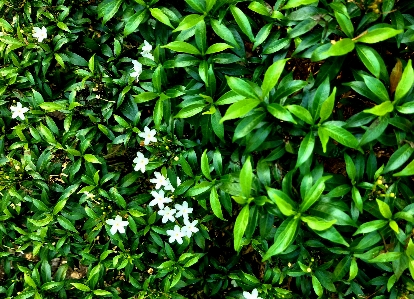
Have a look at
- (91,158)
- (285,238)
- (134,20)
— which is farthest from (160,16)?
(285,238)

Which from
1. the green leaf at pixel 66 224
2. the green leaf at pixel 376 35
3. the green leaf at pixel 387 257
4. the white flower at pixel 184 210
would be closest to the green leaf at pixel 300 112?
the green leaf at pixel 376 35

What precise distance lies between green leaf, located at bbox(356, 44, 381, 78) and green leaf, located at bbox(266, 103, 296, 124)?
14.8 inches

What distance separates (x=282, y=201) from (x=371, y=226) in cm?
41

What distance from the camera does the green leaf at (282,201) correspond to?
177 cm

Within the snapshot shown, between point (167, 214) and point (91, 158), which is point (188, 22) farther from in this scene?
point (167, 214)

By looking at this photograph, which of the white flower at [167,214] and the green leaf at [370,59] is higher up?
the green leaf at [370,59]

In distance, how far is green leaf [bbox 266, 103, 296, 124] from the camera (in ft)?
5.77

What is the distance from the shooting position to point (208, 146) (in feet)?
7.45

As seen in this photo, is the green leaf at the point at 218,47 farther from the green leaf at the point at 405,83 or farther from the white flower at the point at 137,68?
the green leaf at the point at 405,83

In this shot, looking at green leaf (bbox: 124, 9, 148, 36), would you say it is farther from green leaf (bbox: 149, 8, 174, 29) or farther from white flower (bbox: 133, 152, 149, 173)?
white flower (bbox: 133, 152, 149, 173)

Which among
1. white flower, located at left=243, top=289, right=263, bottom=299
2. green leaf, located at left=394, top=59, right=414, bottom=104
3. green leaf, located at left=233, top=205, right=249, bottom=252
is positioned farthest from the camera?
white flower, located at left=243, top=289, right=263, bottom=299

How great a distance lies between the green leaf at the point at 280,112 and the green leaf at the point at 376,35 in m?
0.40

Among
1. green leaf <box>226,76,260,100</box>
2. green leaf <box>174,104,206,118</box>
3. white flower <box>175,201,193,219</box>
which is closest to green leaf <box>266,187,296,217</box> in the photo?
green leaf <box>226,76,260,100</box>

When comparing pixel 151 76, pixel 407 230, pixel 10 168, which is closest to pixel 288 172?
pixel 407 230
